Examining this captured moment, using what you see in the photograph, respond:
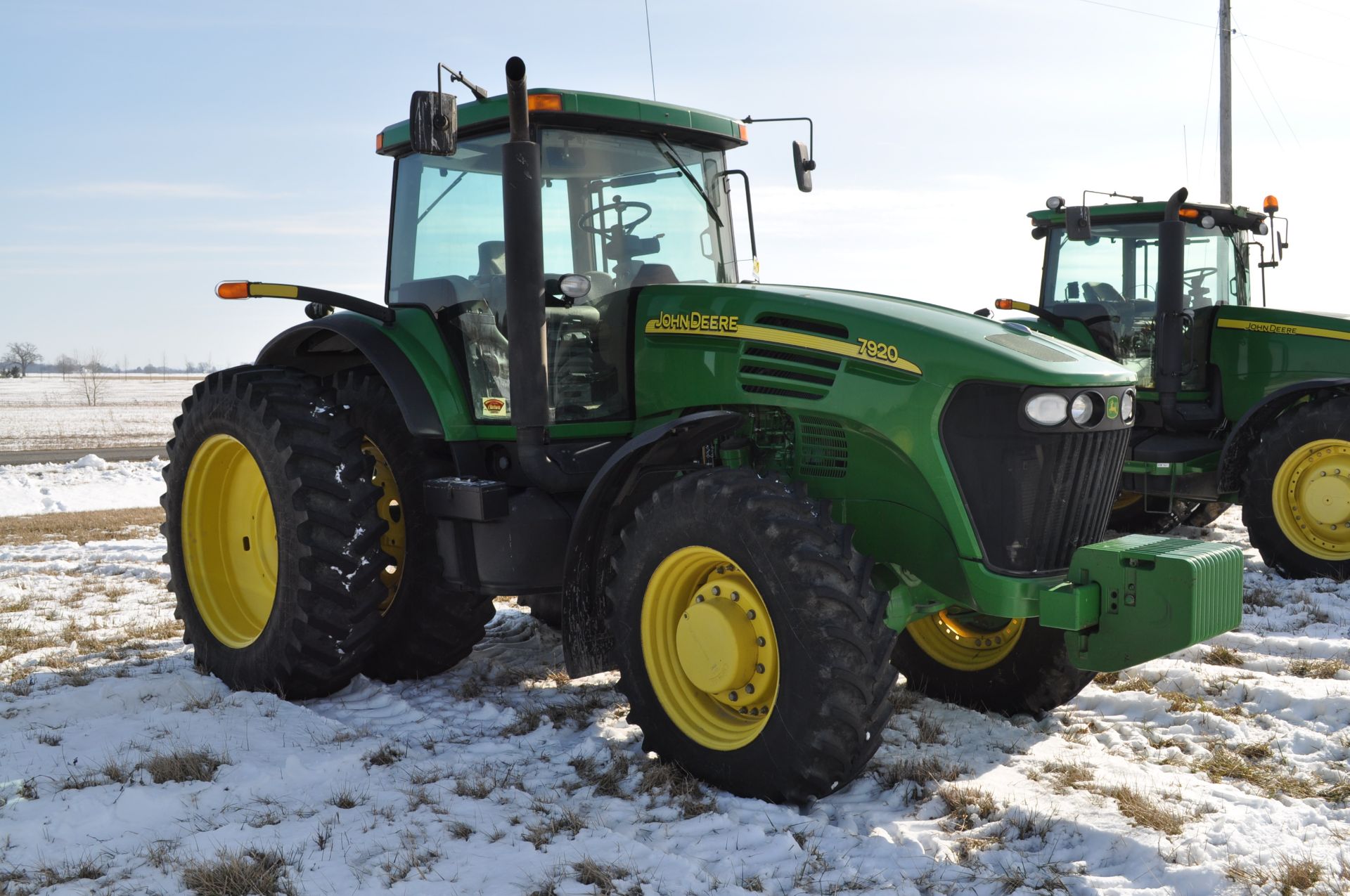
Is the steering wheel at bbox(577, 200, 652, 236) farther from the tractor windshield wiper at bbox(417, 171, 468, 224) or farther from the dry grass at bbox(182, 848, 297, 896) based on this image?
the dry grass at bbox(182, 848, 297, 896)

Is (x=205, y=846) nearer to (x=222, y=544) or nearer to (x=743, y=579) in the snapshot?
Answer: (x=743, y=579)

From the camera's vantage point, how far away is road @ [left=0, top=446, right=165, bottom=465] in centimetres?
2225

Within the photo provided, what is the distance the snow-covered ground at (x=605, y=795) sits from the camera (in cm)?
327

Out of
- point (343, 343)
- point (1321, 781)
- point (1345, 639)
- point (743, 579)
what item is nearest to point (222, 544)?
point (343, 343)

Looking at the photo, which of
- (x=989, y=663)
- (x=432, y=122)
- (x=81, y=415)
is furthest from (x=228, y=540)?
(x=81, y=415)

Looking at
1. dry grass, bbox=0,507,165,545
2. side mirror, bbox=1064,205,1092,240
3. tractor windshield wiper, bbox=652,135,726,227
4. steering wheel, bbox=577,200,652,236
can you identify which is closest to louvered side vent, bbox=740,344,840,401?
steering wheel, bbox=577,200,652,236

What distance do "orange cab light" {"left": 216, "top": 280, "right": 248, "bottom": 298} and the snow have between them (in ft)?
36.6

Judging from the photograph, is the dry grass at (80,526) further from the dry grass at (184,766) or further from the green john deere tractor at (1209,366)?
the green john deere tractor at (1209,366)

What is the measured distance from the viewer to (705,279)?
16.4 ft

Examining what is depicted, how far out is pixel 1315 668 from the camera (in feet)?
18.1

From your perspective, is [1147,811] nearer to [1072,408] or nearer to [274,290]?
[1072,408]

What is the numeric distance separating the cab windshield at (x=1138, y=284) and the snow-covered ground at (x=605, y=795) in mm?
4199

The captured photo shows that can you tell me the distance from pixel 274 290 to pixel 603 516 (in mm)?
2008

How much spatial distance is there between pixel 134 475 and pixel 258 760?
15.9 m
